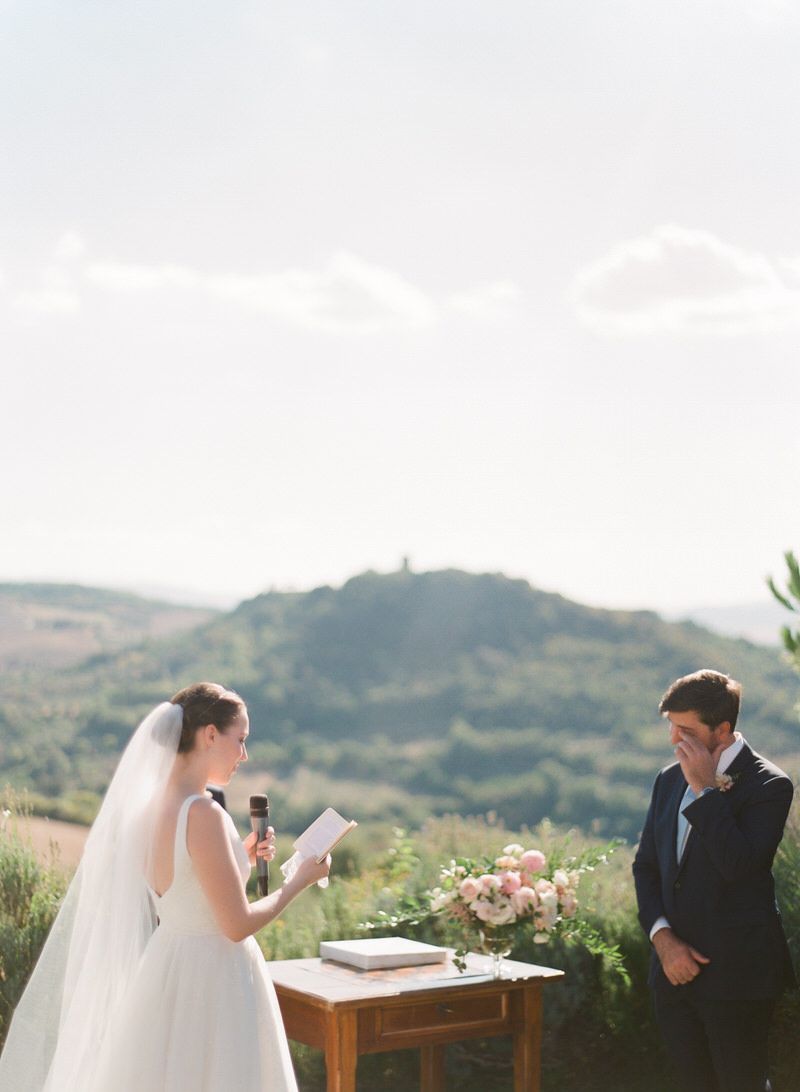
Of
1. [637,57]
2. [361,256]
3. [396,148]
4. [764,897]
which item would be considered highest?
[361,256]

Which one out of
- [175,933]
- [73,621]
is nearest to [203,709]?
[175,933]

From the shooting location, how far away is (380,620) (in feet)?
188

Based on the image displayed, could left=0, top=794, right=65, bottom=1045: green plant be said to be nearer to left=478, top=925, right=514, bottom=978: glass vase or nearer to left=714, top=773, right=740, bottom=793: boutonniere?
left=478, top=925, right=514, bottom=978: glass vase

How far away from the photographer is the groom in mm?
4090

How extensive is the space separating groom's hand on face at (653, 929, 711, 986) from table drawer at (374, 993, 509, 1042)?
731 mm

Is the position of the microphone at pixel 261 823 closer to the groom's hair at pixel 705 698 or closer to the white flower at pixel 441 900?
the white flower at pixel 441 900

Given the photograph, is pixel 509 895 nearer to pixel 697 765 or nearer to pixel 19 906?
pixel 697 765

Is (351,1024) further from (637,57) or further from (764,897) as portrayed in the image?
(637,57)

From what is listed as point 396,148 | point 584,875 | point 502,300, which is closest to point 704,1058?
point 584,875

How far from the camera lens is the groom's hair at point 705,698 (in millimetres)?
4102

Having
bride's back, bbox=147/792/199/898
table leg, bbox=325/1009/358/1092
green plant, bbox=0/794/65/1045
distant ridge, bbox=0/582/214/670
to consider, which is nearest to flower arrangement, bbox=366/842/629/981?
table leg, bbox=325/1009/358/1092

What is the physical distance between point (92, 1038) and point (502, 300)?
37460 millimetres

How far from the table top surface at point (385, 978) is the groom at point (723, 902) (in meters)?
0.66

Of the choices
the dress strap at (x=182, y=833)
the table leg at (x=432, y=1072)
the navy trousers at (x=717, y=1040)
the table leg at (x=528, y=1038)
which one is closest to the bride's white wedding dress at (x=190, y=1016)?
the dress strap at (x=182, y=833)
